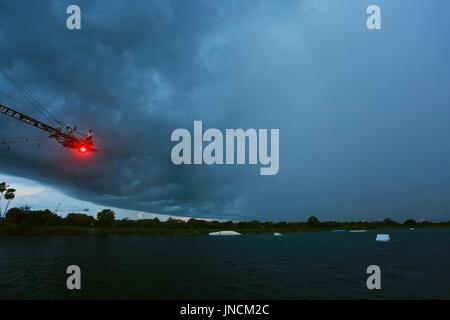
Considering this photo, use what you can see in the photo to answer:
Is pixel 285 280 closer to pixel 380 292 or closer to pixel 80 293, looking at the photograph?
pixel 380 292

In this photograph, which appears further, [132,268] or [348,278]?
[132,268]

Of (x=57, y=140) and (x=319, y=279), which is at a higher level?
(x=57, y=140)
